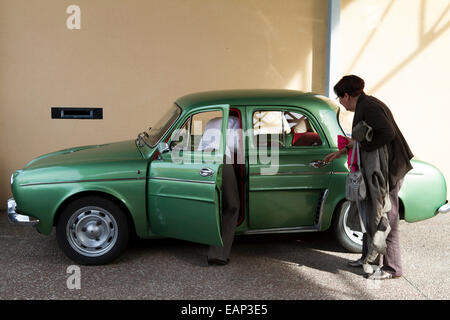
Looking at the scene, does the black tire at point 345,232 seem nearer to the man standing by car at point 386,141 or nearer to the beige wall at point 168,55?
the man standing by car at point 386,141

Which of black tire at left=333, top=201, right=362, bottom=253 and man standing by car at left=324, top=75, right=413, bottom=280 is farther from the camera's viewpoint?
black tire at left=333, top=201, right=362, bottom=253

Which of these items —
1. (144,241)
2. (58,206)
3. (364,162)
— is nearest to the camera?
(364,162)

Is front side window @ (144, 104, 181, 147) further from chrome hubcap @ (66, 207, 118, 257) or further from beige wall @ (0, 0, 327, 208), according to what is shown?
beige wall @ (0, 0, 327, 208)

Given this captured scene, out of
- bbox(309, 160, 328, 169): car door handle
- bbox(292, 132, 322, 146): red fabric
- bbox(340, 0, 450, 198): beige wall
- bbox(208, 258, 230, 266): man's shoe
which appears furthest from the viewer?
bbox(340, 0, 450, 198): beige wall

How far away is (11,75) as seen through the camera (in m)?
7.10

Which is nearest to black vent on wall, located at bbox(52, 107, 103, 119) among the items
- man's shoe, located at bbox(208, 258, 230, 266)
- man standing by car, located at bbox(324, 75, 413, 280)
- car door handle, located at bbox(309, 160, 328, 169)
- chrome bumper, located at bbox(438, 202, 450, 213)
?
man's shoe, located at bbox(208, 258, 230, 266)

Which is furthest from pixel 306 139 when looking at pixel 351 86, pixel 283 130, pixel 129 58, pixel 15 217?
pixel 129 58

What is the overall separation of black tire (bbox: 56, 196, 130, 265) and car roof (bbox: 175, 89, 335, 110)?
4.43 ft

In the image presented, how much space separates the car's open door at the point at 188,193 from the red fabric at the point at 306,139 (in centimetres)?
90

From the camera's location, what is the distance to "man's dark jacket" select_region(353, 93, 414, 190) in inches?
169

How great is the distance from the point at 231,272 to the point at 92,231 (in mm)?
1465
